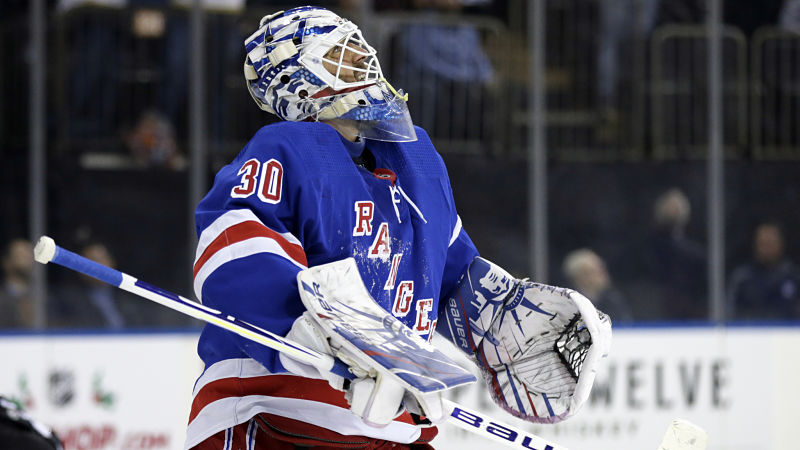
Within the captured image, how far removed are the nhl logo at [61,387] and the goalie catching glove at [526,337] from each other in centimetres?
287

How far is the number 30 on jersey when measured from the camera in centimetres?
168

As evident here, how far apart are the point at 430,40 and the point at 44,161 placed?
1.69 m

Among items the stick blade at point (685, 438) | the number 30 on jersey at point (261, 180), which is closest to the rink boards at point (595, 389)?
the stick blade at point (685, 438)

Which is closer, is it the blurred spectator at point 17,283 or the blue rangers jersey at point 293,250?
the blue rangers jersey at point 293,250

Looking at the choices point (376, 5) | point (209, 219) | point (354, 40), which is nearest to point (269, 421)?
point (209, 219)

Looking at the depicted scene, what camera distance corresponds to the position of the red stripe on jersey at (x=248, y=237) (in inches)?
64.3

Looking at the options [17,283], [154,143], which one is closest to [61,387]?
[17,283]

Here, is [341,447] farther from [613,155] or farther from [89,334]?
[613,155]

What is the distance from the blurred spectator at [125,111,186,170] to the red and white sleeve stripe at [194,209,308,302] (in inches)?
126

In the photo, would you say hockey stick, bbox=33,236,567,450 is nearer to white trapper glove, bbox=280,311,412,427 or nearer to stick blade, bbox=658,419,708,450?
white trapper glove, bbox=280,311,412,427

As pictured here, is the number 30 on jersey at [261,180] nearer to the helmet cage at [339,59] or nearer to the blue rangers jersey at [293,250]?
the blue rangers jersey at [293,250]

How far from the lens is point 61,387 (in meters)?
4.54

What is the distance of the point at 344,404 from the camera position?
1.73 metres

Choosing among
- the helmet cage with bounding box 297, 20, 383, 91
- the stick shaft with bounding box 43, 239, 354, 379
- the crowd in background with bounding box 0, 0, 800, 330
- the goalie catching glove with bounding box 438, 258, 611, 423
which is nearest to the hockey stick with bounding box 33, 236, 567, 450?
the stick shaft with bounding box 43, 239, 354, 379
